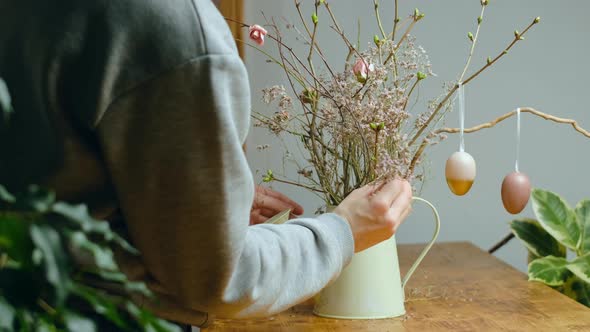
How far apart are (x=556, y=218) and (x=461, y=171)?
535mm

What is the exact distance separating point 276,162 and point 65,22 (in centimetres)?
154

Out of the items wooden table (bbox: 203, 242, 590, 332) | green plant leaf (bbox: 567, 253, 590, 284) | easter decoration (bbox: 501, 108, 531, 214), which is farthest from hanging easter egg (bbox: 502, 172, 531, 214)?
green plant leaf (bbox: 567, 253, 590, 284)

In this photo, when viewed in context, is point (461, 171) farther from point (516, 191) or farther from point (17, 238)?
point (17, 238)

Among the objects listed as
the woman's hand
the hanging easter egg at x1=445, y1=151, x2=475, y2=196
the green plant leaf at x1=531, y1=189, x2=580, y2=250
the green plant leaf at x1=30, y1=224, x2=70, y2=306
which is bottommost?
the green plant leaf at x1=531, y1=189, x2=580, y2=250

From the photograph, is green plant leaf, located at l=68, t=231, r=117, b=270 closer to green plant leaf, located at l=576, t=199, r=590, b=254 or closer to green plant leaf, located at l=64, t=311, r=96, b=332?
green plant leaf, located at l=64, t=311, r=96, b=332

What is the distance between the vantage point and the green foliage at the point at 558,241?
1.67 meters

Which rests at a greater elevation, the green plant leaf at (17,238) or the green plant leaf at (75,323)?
the green plant leaf at (17,238)

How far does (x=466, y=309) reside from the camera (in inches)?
55.0

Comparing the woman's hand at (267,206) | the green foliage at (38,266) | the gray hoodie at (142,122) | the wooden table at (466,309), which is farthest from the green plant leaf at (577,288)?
the green foliage at (38,266)

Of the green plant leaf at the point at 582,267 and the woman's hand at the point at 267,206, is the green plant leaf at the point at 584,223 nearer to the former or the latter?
the green plant leaf at the point at 582,267

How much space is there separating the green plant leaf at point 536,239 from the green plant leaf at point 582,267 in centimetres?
18

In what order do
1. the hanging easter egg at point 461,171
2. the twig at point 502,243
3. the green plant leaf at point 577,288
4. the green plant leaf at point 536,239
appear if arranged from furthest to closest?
the twig at point 502,243 → the green plant leaf at point 536,239 → the green plant leaf at point 577,288 → the hanging easter egg at point 461,171

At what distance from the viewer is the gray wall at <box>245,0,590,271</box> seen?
88.2 inches

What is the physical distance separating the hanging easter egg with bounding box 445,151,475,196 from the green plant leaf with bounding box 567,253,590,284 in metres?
0.42
